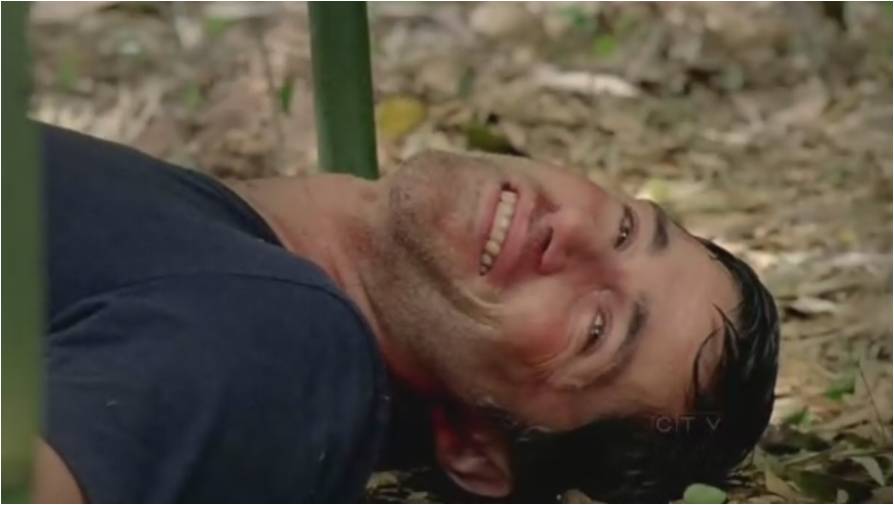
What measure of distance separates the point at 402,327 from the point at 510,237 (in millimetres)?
114

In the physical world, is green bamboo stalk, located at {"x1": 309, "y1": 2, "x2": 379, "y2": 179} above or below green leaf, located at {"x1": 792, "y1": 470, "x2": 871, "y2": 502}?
above

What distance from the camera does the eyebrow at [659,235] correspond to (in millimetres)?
1692

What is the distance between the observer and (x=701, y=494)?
1.77 metres

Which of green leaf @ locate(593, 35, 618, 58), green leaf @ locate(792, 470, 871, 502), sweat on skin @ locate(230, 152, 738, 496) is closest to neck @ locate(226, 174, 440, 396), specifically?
sweat on skin @ locate(230, 152, 738, 496)

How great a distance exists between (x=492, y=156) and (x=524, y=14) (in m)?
1.48

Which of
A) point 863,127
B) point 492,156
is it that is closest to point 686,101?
point 863,127

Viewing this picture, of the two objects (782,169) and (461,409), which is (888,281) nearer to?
(782,169)

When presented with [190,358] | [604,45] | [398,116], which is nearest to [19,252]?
[190,358]

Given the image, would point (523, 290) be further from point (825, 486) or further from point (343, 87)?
point (825, 486)

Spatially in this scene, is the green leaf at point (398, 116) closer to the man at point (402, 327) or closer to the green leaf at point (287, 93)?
the green leaf at point (287, 93)

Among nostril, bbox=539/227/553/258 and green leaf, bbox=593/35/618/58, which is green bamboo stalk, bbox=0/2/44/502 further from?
green leaf, bbox=593/35/618/58

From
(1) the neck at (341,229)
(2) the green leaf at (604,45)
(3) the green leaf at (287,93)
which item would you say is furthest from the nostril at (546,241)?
(2) the green leaf at (604,45)

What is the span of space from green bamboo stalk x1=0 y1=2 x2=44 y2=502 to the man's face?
0.76 meters

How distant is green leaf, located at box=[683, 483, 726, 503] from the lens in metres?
1.76
